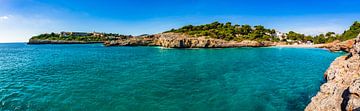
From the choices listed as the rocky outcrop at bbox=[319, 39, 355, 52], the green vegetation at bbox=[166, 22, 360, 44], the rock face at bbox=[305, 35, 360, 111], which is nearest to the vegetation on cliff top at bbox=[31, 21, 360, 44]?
→ the green vegetation at bbox=[166, 22, 360, 44]

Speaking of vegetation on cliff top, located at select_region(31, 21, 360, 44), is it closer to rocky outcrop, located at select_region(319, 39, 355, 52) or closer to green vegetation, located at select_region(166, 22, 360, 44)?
green vegetation, located at select_region(166, 22, 360, 44)

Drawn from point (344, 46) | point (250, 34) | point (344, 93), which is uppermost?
point (250, 34)

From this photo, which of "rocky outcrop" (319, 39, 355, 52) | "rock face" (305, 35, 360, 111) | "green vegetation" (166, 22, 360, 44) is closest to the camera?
"rock face" (305, 35, 360, 111)

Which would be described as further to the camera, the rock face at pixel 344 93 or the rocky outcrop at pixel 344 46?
the rocky outcrop at pixel 344 46

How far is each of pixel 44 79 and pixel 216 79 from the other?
19372mm

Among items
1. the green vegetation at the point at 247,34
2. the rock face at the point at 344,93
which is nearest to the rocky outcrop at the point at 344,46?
the green vegetation at the point at 247,34

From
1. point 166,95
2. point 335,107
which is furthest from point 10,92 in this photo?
point 335,107

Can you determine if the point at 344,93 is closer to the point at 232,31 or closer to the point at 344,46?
the point at 344,46

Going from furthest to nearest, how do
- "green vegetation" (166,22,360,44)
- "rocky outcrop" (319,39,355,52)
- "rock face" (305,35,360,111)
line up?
"green vegetation" (166,22,360,44) < "rocky outcrop" (319,39,355,52) < "rock face" (305,35,360,111)

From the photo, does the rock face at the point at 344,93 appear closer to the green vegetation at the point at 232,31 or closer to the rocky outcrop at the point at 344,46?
the rocky outcrop at the point at 344,46


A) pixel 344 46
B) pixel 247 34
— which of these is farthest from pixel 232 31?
pixel 344 46

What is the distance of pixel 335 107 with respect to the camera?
342 inches

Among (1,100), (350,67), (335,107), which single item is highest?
(350,67)

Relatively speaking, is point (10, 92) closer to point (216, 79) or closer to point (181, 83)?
point (181, 83)
